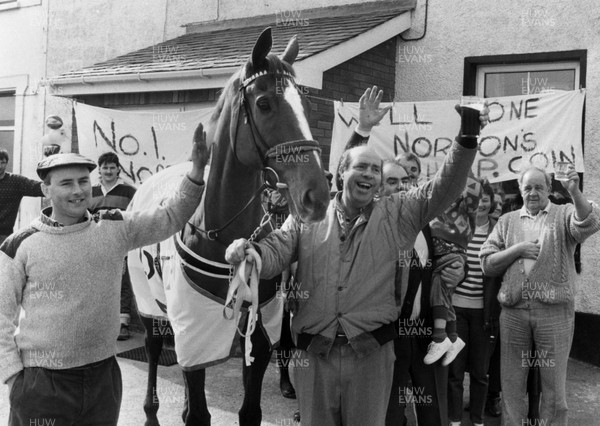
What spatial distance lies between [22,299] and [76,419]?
60 cm

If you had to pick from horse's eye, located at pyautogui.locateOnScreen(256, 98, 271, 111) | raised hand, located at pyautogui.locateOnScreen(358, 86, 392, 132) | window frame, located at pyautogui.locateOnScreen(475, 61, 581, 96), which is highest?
window frame, located at pyautogui.locateOnScreen(475, 61, 581, 96)

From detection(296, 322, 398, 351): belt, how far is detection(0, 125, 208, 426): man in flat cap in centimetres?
80

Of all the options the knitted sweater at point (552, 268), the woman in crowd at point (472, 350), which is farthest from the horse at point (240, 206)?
the knitted sweater at point (552, 268)

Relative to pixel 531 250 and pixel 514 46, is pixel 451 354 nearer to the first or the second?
pixel 531 250

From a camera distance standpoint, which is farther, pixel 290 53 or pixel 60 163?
pixel 290 53

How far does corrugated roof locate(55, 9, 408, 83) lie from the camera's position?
736 centimetres

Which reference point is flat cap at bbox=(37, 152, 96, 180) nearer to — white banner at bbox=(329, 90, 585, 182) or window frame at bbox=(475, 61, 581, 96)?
white banner at bbox=(329, 90, 585, 182)

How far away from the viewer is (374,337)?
3070 millimetres

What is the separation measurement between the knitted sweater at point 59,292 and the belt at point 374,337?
0.80 meters

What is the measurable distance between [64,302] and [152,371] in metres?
2.45

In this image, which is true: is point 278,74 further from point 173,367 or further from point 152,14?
point 152,14

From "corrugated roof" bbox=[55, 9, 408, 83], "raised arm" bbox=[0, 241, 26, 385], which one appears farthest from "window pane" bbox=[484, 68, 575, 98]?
"raised arm" bbox=[0, 241, 26, 385]

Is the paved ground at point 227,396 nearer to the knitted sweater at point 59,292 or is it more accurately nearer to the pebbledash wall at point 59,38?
the knitted sweater at point 59,292

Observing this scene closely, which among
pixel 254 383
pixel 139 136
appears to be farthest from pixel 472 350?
pixel 139 136
